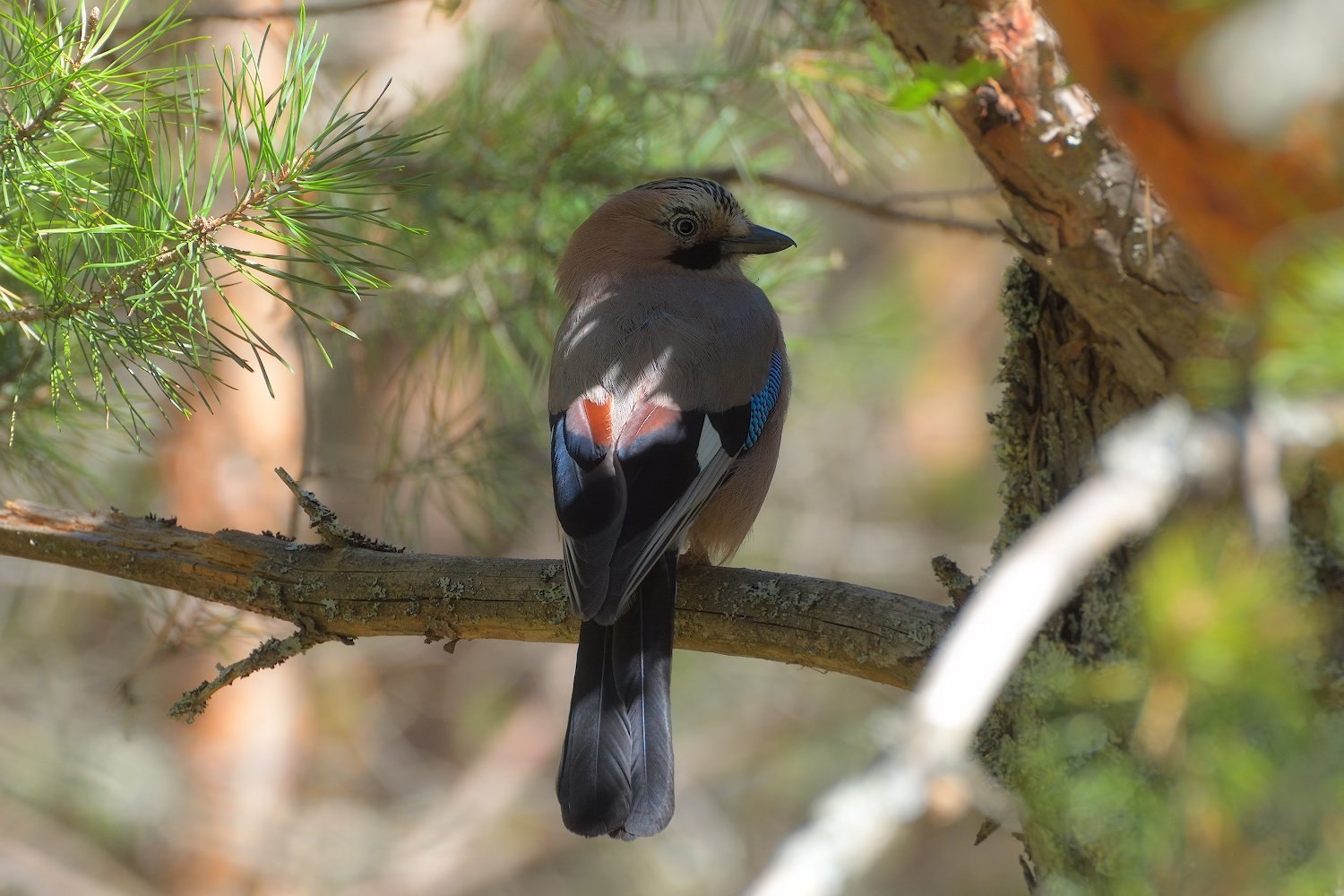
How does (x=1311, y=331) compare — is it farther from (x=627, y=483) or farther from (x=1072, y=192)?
(x=627, y=483)

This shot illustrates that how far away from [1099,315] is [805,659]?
81 centimetres

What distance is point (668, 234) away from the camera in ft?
11.0

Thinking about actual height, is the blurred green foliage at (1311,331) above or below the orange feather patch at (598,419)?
above

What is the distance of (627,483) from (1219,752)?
165cm

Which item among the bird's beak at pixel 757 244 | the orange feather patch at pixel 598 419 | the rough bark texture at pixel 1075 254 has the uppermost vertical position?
the rough bark texture at pixel 1075 254

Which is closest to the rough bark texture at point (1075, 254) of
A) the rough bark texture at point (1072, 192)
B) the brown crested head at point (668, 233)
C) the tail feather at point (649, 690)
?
the rough bark texture at point (1072, 192)

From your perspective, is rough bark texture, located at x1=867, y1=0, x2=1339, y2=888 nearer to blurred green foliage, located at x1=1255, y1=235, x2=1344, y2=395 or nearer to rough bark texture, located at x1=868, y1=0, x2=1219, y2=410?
rough bark texture, located at x1=868, y1=0, x2=1219, y2=410

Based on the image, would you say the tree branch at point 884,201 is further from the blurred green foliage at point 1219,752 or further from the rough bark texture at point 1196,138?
the blurred green foliage at point 1219,752

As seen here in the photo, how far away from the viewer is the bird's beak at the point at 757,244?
3375mm

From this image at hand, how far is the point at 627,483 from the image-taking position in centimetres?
255

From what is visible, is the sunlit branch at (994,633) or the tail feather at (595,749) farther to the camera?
the tail feather at (595,749)

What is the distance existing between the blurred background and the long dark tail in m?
0.95

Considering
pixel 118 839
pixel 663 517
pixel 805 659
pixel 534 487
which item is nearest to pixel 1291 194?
pixel 805 659

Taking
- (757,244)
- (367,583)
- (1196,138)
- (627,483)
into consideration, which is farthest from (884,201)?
(1196,138)
